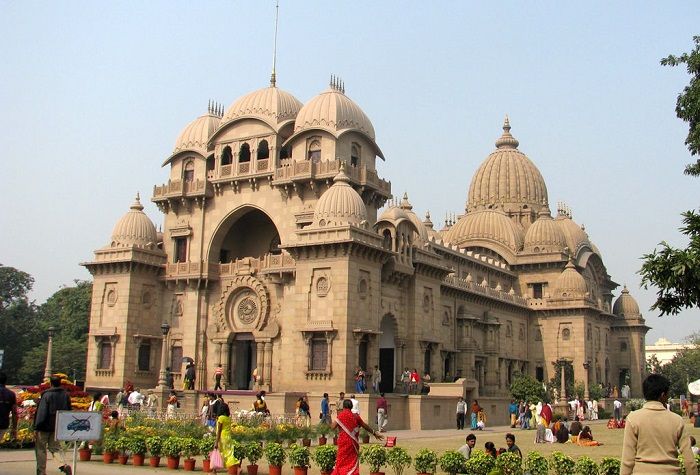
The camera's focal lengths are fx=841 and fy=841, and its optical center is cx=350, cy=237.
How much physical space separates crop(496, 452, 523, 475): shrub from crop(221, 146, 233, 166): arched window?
31128mm

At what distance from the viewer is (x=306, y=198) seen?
40.5 m

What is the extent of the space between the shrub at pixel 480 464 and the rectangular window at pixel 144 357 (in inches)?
1197

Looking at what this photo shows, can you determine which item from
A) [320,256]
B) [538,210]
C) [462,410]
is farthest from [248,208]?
[538,210]

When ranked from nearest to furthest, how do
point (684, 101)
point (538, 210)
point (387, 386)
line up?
point (684, 101), point (387, 386), point (538, 210)

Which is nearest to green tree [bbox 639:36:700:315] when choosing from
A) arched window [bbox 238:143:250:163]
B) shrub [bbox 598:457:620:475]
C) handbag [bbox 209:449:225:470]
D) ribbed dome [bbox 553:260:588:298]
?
shrub [bbox 598:457:620:475]

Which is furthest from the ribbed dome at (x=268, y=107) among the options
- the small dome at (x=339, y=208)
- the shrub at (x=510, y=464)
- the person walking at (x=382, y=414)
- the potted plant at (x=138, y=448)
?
the shrub at (x=510, y=464)

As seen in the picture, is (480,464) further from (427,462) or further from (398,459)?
(398,459)

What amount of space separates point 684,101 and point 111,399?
97.3ft

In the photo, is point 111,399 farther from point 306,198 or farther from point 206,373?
point 306,198

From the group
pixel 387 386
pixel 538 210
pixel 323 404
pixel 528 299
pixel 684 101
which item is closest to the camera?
pixel 684 101

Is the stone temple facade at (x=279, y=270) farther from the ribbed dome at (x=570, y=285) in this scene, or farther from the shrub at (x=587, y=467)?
the shrub at (x=587, y=467)

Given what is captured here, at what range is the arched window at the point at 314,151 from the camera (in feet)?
134

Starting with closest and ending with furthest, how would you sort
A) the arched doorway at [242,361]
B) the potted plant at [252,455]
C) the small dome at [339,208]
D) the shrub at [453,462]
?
the shrub at [453,462] < the potted plant at [252,455] < the small dome at [339,208] < the arched doorway at [242,361]

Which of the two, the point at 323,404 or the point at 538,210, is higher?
the point at 538,210
